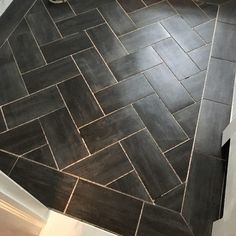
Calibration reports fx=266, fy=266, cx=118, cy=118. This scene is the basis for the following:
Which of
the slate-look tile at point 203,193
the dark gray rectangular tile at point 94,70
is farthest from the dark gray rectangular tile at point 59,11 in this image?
the slate-look tile at point 203,193

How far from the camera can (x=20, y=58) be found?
1599mm

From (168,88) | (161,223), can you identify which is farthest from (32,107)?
(161,223)

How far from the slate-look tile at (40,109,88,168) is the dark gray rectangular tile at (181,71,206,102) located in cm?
Result: 68

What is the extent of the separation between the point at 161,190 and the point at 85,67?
0.83 metres

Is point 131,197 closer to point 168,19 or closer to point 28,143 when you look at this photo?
point 28,143

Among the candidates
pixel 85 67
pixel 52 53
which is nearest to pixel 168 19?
pixel 85 67

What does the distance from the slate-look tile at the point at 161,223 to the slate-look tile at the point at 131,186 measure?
54 millimetres

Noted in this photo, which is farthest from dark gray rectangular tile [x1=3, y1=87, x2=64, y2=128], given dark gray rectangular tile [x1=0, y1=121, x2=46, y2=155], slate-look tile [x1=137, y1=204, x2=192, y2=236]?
slate-look tile [x1=137, y1=204, x2=192, y2=236]

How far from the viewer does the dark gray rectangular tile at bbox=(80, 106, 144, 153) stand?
133 cm

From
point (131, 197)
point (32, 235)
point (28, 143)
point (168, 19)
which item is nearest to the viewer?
point (32, 235)

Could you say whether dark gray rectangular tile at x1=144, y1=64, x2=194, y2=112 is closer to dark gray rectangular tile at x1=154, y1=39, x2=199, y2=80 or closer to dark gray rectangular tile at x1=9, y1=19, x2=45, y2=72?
dark gray rectangular tile at x1=154, y1=39, x2=199, y2=80

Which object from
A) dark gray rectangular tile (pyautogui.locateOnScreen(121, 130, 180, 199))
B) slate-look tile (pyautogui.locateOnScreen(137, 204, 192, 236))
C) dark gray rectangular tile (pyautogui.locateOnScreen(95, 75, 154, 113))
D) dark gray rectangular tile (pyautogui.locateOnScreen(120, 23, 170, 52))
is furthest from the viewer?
dark gray rectangular tile (pyautogui.locateOnScreen(120, 23, 170, 52))

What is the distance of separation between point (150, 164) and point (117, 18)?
3.47ft

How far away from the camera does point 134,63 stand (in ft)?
5.30
